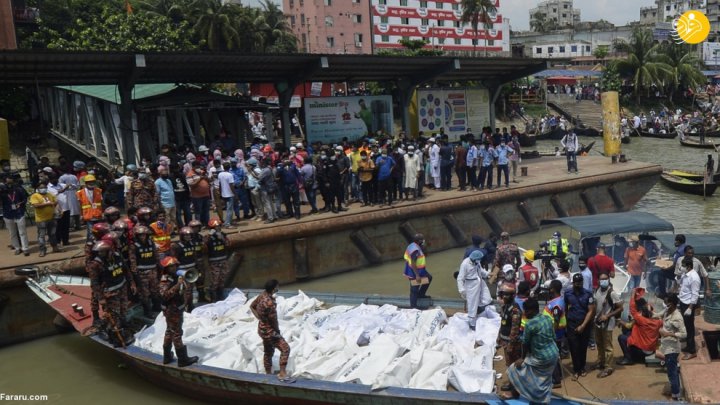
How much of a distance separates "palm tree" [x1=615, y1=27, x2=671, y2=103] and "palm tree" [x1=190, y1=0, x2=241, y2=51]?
1289 inches

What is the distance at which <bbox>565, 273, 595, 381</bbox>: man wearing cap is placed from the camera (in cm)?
820

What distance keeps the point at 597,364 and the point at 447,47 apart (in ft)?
221

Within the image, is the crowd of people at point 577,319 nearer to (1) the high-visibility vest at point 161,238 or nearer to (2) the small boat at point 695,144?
(1) the high-visibility vest at point 161,238

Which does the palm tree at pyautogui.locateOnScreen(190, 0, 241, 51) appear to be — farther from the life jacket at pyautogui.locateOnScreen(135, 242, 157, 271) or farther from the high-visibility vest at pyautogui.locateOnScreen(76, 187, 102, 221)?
the life jacket at pyautogui.locateOnScreen(135, 242, 157, 271)

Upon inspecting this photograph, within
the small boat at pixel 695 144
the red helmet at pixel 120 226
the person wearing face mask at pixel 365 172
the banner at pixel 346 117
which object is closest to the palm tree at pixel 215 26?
the banner at pixel 346 117

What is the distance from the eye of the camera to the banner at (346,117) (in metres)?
21.1

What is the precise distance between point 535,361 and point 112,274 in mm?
6351

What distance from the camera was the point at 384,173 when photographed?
16641 mm

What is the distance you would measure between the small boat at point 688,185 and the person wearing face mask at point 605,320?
18779mm

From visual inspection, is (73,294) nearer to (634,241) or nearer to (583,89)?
(634,241)

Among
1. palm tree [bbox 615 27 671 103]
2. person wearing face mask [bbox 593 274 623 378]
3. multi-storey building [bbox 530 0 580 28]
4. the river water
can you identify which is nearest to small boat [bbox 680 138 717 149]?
palm tree [bbox 615 27 671 103]

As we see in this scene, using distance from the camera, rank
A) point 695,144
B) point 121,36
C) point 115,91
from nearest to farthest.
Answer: point 115,91, point 121,36, point 695,144

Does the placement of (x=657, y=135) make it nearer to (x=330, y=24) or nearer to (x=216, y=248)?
(x=330, y=24)

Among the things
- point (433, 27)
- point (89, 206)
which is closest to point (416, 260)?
point (89, 206)
